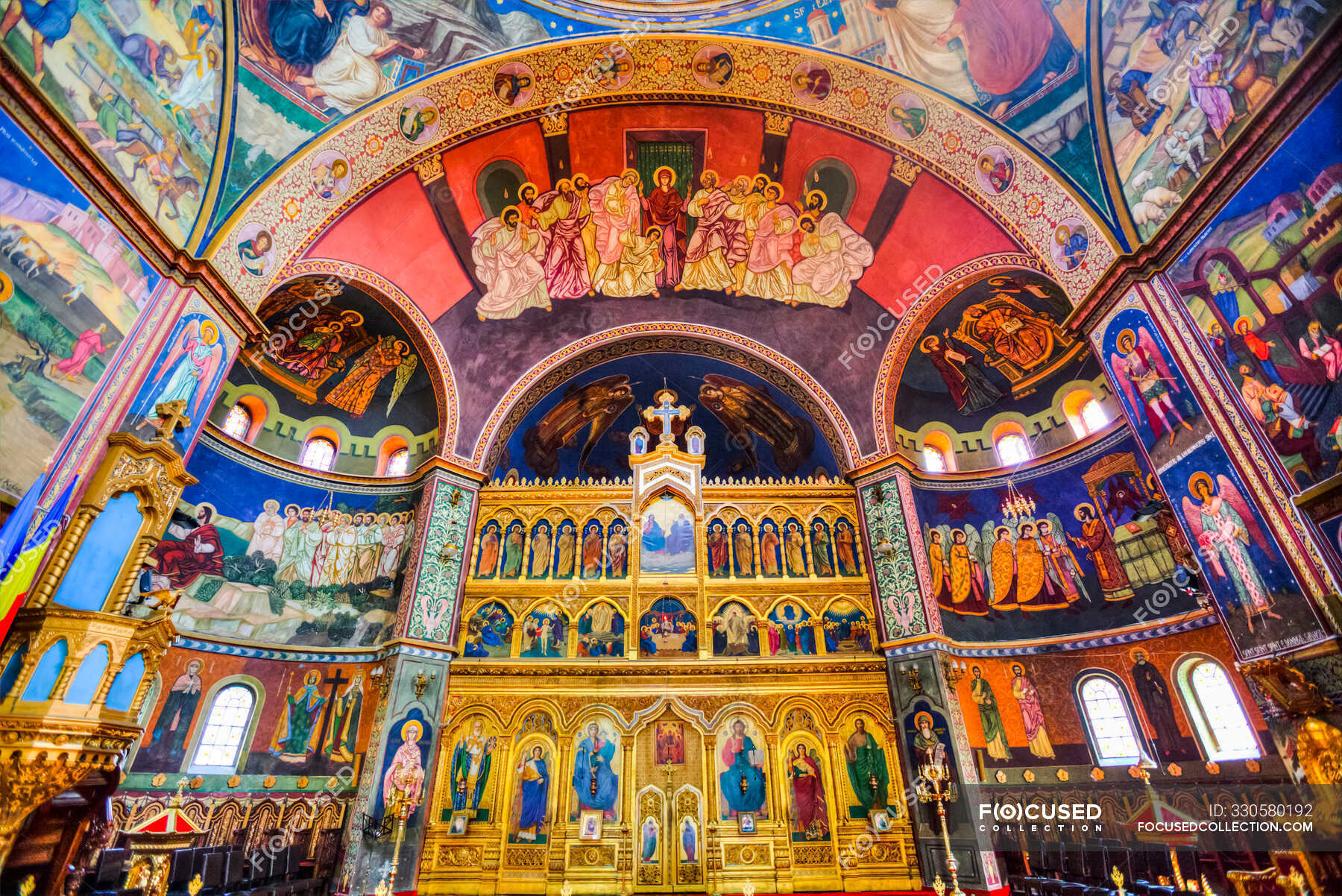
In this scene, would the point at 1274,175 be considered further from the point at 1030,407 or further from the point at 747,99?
the point at 747,99

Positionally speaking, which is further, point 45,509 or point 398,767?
point 398,767

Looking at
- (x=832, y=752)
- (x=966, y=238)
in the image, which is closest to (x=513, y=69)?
(x=966, y=238)

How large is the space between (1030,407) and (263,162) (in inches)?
715

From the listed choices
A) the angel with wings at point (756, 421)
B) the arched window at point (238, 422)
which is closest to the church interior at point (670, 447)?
the angel with wings at point (756, 421)

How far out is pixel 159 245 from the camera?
9.48 metres

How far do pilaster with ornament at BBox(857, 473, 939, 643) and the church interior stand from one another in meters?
0.11

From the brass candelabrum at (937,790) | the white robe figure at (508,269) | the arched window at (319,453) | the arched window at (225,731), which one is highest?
the white robe figure at (508,269)

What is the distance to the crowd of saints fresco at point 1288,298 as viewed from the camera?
7598 mm

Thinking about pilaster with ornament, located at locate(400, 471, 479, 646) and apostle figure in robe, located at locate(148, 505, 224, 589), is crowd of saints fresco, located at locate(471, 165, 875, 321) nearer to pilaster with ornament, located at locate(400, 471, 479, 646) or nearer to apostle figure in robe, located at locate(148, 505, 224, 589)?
pilaster with ornament, located at locate(400, 471, 479, 646)

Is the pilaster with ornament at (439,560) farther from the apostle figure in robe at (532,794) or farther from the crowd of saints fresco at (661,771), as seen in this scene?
the apostle figure in robe at (532,794)

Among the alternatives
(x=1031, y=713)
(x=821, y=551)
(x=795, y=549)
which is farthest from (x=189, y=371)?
(x=1031, y=713)

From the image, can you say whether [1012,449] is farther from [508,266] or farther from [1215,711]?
[508,266]

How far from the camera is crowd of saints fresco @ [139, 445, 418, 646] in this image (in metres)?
13.0

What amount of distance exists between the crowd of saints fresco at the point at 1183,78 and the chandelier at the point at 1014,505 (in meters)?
6.26
